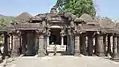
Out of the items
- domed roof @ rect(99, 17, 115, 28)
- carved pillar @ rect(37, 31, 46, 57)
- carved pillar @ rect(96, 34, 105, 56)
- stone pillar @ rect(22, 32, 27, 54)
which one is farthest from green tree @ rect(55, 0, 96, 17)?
carved pillar @ rect(37, 31, 46, 57)

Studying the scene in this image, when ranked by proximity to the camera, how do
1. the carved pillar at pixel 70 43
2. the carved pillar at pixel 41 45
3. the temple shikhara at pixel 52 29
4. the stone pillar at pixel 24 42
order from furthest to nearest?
the stone pillar at pixel 24 42
the carved pillar at pixel 70 43
the temple shikhara at pixel 52 29
the carved pillar at pixel 41 45

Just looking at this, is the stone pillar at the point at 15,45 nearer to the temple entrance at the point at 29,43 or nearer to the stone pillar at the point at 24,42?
the temple entrance at the point at 29,43

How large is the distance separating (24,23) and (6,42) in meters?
3.45

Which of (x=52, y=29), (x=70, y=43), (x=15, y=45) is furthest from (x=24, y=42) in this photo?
(x=70, y=43)

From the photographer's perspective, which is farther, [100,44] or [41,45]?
[100,44]

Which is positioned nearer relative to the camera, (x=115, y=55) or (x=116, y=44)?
(x=115, y=55)

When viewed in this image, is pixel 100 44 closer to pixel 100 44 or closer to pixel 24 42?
pixel 100 44

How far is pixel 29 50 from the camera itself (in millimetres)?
28578

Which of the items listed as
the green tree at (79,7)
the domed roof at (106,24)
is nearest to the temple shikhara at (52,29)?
the domed roof at (106,24)

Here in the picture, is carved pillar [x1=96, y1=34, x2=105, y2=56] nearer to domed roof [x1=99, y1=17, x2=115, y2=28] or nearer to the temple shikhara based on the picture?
the temple shikhara

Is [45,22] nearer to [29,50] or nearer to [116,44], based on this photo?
[29,50]

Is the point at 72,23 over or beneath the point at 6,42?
over

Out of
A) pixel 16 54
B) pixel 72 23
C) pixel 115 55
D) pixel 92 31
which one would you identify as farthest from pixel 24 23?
pixel 115 55

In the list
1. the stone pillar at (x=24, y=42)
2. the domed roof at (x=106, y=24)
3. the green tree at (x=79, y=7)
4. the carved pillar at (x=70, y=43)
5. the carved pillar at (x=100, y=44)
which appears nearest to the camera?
the carved pillar at (x=100, y=44)
